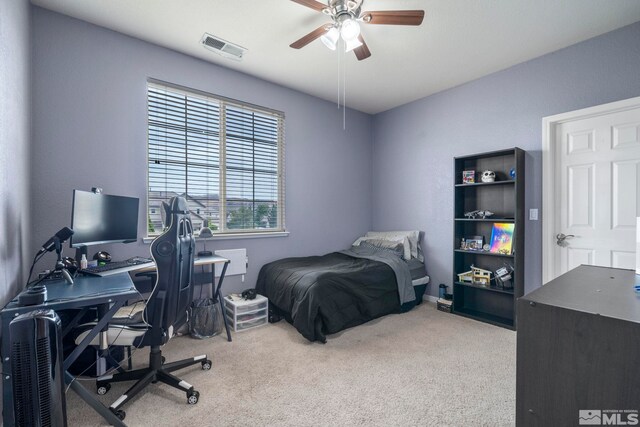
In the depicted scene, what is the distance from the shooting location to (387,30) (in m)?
2.59

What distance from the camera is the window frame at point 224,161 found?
2857 millimetres

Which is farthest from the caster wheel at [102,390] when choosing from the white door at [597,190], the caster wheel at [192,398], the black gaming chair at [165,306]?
the white door at [597,190]

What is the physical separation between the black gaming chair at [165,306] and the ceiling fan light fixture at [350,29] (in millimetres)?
1634

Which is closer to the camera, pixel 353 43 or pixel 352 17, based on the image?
pixel 352 17

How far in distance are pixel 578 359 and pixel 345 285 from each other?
2068 millimetres

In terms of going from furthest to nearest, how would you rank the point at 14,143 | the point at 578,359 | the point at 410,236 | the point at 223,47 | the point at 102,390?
the point at 410,236
the point at 223,47
the point at 102,390
the point at 14,143
the point at 578,359

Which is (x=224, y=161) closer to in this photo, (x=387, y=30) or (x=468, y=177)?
(x=387, y=30)

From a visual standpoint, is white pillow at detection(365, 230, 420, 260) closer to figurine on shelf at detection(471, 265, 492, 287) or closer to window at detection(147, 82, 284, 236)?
figurine on shelf at detection(471, 265, 492, 287)

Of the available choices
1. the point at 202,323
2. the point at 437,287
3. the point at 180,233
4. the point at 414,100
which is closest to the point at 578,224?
the point at 437,287

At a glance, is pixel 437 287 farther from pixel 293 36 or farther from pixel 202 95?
pixel 202 95

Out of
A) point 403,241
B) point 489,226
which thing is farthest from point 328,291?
point 489,226

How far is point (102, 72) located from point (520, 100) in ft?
13.9

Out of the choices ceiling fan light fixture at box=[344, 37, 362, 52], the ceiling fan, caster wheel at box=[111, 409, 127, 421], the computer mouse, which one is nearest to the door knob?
the ceiling fan

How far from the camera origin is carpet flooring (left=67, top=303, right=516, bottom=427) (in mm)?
1698
